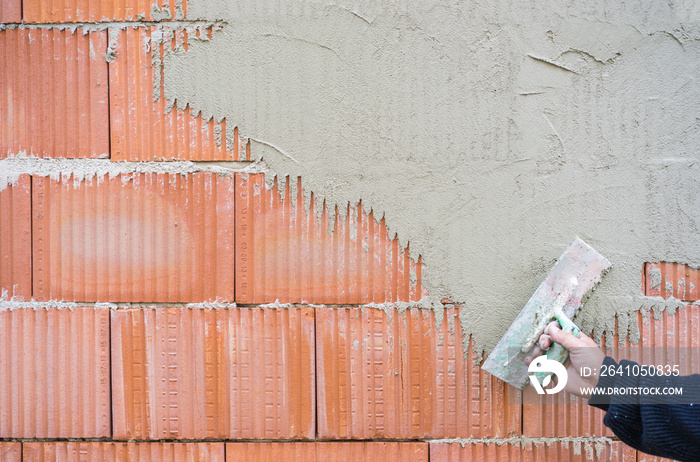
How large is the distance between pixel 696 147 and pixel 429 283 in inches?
51.1

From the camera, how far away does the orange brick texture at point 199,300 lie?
84.2 inches

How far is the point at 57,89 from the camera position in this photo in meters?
2.15

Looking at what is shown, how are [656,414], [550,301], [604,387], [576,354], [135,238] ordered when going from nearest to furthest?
[656,414], [604,387], [576,354], [550,301], [135,238]

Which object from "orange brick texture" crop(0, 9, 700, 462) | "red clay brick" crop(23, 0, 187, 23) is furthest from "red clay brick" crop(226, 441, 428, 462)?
"red clay brick" crop(23, 0, 187, 23)

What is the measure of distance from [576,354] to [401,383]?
2.40 feet

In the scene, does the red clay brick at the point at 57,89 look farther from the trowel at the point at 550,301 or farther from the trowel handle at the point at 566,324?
the trowel handle at the point at 566,324

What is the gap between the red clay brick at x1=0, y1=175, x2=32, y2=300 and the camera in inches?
84.8

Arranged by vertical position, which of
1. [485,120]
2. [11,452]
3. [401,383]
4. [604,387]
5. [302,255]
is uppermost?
[485,120]

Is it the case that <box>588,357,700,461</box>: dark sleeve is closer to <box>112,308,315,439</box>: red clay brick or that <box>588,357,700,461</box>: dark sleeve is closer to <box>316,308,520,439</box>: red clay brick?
<box>316,308,520,439</box>: red clay brick

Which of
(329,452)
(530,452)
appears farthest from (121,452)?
(530,452)

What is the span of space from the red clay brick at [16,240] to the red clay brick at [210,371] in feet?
1.51

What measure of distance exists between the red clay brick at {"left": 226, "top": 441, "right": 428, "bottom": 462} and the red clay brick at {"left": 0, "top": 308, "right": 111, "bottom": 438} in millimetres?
656

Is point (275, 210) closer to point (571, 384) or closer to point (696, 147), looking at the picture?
point (571, 384)

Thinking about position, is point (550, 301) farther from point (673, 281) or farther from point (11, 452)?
point (11, 452)
